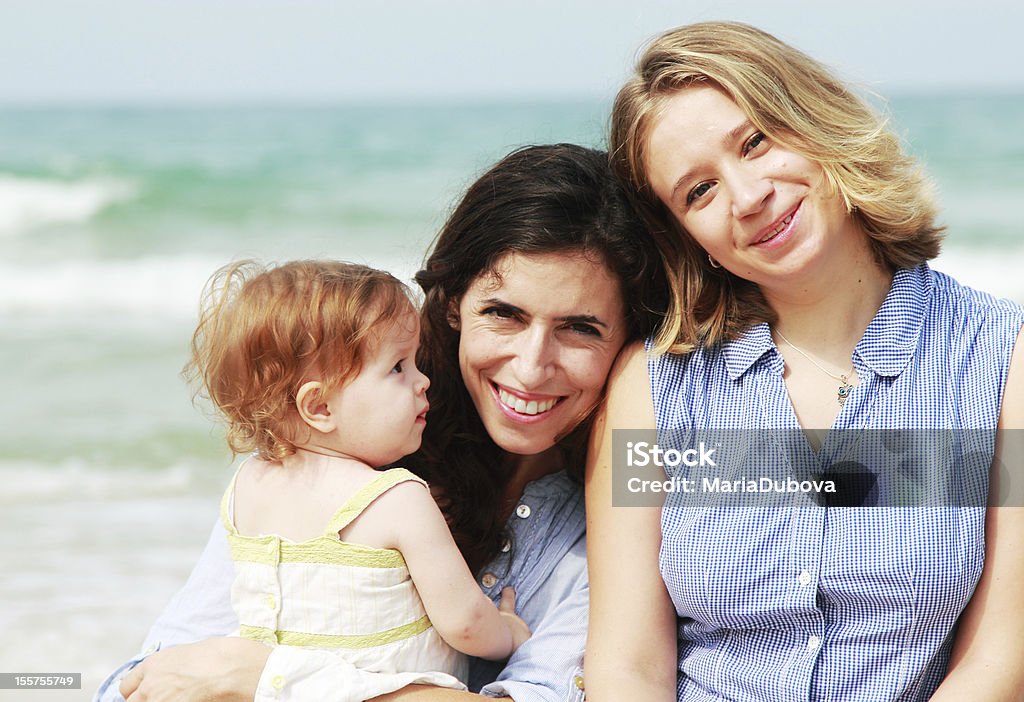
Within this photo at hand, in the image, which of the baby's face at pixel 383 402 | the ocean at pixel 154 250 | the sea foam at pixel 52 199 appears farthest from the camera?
the sea foam at pixel 52 199

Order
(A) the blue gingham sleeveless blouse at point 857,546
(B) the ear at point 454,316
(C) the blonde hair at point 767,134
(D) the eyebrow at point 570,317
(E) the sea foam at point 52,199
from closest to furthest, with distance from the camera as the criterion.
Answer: (A) the blue gingham sleeveless blouse at point 857,546
(C) the blonde hair at point 767,134
(D) the eyebrow at point 570,317
(B) the ear at point 454,316
(E) the sea foam at point 52,199

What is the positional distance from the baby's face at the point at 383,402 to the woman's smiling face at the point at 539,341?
0.20 meters

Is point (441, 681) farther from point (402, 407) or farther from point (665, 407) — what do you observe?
point (665, 407)

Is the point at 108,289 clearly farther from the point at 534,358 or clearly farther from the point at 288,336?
the point at 534,358

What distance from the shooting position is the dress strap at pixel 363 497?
103 inches

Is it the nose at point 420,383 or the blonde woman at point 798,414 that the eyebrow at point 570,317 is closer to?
the blonde woman at point 798,414

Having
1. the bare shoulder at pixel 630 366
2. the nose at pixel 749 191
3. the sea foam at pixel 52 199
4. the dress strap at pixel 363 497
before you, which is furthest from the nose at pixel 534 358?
the sea foam at pixel 52 199

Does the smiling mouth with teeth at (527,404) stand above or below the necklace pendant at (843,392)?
below

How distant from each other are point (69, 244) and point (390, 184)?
3825 millimetres

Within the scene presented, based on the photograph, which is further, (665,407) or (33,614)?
(33,614)

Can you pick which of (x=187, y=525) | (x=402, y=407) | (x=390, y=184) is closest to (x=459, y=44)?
(x=390, y=184)

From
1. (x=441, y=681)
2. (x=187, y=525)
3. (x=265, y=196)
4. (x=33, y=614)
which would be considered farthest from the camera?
(x=265, y=196)

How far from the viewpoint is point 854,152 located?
263 centimetres

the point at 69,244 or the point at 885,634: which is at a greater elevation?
the point at 69,244
